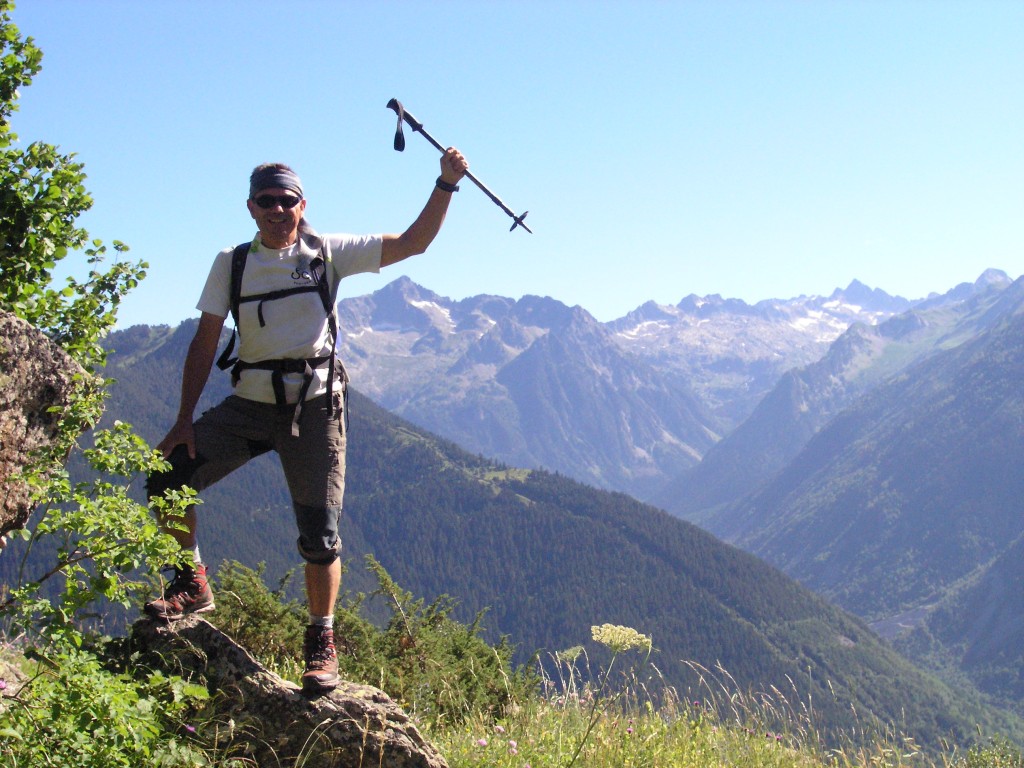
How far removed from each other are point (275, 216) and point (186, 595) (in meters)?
2.99

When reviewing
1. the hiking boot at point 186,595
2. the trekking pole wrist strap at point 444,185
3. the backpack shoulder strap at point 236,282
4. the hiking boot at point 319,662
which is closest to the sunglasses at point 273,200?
the backpack shoulder strap at point 236,282

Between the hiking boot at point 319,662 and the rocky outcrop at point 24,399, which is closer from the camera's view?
the rocky outcrop at point 24,399

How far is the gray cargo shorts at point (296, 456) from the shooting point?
6.42 meters

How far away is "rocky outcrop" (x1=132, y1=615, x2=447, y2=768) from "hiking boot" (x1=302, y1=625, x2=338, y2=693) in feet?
0.30

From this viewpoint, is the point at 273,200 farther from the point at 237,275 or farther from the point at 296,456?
the point at 296,456

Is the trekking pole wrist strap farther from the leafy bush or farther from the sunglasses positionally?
the leafy bush

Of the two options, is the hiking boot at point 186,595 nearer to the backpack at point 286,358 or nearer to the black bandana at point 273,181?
the backpack at point 286,358

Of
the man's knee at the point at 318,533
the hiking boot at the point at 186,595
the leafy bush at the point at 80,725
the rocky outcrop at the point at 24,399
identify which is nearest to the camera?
the leafy bush at the point at 80,725

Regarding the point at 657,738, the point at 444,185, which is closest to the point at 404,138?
the point at 444,185

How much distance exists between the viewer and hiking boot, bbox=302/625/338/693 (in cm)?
611

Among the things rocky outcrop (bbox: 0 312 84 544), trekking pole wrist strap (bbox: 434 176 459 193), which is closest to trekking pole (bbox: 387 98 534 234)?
trekking pole wrist strap (bbox: 434 176 459 193)

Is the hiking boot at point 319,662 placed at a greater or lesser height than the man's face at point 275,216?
lesser

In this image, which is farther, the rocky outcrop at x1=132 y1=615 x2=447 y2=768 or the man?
the man

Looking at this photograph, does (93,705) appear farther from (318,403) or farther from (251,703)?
(318,403)
